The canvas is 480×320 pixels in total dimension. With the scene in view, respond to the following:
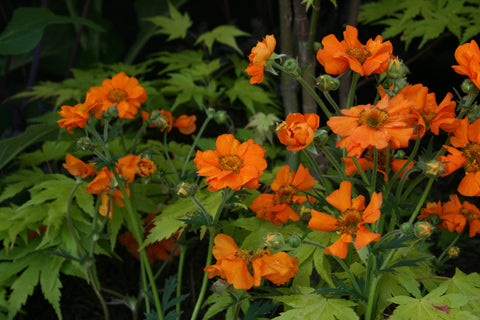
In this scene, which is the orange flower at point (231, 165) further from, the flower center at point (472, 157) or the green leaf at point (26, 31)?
the green leaf at point (26, 31)

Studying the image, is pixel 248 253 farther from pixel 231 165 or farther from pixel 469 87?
pixel 469 87

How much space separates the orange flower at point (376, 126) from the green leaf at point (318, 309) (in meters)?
0.25

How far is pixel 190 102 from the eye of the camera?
4.48 feet

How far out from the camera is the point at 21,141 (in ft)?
3.97

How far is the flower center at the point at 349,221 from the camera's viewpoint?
651 millimetres

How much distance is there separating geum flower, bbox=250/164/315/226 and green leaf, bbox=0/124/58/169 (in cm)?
70

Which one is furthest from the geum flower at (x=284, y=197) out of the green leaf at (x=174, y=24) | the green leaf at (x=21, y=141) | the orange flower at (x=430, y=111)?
the green leaf at (x=174, y=24)

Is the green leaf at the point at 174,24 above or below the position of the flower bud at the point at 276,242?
above

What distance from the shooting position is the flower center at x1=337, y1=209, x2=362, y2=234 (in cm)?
65

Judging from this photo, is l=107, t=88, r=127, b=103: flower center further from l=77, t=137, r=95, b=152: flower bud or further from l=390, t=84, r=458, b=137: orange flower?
l=390, t=84, r=458, b=137: orange flower

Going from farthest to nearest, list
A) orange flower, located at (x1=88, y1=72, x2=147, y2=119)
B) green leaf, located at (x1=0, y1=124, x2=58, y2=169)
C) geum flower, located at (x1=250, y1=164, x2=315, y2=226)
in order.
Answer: green leaf, located at (x1=0, y1=124, x2=58, y2=169) → orange flower, located at (x1=88, y1=72, x2=147, y2=119) → geum flower, located at (x1=250, y1=164, x2=315, y2=226)

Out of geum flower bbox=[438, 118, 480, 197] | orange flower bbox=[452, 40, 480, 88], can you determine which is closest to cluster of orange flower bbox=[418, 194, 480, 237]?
geum flower bbox=[438, 118, 480, 197]

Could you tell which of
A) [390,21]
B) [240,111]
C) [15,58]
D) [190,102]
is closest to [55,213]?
[190,102]

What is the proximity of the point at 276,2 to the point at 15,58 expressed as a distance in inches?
45.9
